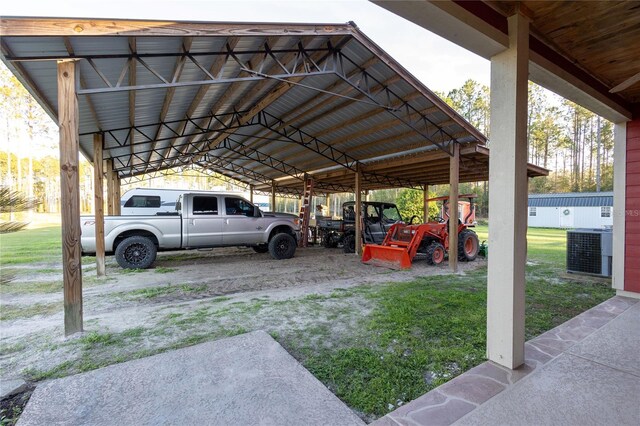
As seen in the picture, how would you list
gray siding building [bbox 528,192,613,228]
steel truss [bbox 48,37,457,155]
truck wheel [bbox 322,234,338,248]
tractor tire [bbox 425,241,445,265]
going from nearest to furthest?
steel truss [bbox 48,37,457,155], tractor tire [bbox 425,241,445,265], truck wheel [bbox 322,234,338,248], gray siding building [bbox 528,192,613,228]

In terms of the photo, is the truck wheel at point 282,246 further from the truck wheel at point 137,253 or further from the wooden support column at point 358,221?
the truck wheel at point 137,253

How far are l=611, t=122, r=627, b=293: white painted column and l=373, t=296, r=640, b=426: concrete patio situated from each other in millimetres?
2251

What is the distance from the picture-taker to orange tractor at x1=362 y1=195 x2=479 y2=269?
7469 millimetres

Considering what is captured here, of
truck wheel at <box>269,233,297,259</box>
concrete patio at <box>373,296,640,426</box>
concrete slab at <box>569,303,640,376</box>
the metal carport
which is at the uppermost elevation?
the metal carport

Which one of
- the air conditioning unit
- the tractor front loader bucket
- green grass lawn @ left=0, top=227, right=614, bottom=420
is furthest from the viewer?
the tractor front loader bucket

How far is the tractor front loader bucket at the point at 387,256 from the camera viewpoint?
287 inches

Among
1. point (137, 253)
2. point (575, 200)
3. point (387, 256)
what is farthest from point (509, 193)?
point (575, 200)

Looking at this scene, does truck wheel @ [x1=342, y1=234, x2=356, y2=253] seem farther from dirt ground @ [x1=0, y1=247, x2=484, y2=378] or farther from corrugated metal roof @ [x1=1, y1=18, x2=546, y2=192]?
dirt ground @ [x1=0, y1=247, x2=484, y2=378]

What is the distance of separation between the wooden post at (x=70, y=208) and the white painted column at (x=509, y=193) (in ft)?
14.1

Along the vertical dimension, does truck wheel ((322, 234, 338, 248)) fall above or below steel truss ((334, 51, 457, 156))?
below

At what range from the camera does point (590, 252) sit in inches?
242

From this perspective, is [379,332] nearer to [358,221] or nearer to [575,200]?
[358,221]

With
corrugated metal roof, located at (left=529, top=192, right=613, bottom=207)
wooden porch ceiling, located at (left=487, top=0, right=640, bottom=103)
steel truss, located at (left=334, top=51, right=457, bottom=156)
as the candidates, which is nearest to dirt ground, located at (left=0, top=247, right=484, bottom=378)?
steel truss, located at (left=334, top=51, right=457, bottom=156)

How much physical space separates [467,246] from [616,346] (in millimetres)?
6118
